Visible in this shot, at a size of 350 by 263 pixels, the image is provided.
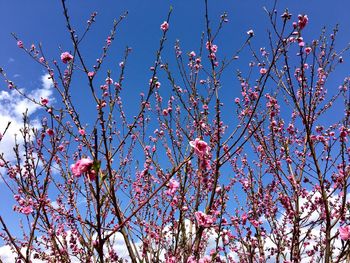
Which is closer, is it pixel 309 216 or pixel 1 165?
pixel 1 165

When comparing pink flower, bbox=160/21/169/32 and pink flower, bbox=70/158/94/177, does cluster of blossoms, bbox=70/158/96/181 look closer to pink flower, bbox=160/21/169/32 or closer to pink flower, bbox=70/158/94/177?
pink flower, bbox=70/158/94/177

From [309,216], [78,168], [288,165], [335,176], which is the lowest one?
[78,168]

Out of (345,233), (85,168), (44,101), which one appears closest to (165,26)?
(44,101)

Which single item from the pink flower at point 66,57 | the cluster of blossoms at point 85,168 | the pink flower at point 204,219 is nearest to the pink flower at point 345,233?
the pink flower at point 204,219

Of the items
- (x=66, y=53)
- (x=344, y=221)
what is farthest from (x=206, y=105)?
(x=344, y=221)

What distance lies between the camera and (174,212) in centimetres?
656

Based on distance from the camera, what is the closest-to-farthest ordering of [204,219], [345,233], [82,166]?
[82,166]
[204,219]
[345,233]

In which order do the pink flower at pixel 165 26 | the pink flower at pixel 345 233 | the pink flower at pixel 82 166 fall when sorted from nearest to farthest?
1. the pink flower at pixel 82 166
2. the pink flower at pixel 345 233
3. the pink flower at pixel 165 26

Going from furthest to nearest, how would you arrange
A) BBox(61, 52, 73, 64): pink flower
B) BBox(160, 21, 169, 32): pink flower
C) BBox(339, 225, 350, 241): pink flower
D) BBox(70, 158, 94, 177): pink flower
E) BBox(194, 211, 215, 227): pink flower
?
BBox(61, 52, 73, 64): pink flower, BBox(160, 21, 169, 32): pink flower, BBox(339, 225, 350, 241): pink flower, BBox(194, 211, 215, 227): pink flower, BBox(70, 158, 94, 177): pink flower

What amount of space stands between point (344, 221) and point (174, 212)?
114 inches

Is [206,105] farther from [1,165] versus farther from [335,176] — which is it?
[1,165]

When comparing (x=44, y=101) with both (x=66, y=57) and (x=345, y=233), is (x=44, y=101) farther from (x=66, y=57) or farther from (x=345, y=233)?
(x=345, y=233)

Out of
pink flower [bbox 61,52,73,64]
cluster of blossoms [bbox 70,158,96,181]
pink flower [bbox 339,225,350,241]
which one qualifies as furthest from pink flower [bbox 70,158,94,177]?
pink flower [bbox 339,225,350,241]

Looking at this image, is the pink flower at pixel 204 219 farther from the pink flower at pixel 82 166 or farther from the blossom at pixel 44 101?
the blossom at pixel 44 101
